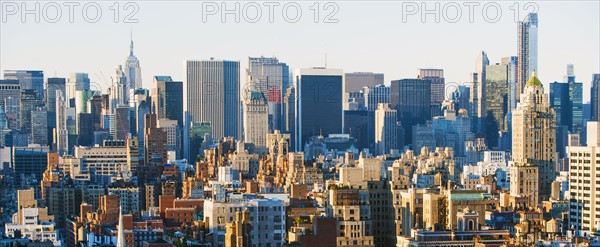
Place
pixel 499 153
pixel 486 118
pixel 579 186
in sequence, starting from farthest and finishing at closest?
pixel 486 118
pixel 499 153
pixel 579 186

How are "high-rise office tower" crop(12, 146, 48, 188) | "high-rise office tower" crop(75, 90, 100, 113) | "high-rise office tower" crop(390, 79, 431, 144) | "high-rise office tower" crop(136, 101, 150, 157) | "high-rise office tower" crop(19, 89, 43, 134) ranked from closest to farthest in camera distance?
"high-rise office tower" crop(12, 146, 48, 188) < "high-rise office tower" crop(136, 101, 150, 157) < "high-rise office tower" crop(19, 89, 43, 134) < "high-rise office tower" crop(75, 90, 100, 113) < "high-rise office tower" crop(390, 79, 431, 144)

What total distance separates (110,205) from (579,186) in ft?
71.6

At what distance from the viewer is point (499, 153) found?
118750 millimetres

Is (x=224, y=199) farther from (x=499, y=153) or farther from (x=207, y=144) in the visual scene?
(x=207, y=144)

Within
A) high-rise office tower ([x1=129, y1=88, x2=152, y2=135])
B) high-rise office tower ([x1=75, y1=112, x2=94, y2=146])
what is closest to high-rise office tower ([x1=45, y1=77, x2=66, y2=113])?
high-rise office tower ([x1=75, y1=112, x2=94, y2=146])

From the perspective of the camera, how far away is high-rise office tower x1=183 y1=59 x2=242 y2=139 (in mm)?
163875

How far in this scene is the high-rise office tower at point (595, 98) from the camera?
91.1 metres

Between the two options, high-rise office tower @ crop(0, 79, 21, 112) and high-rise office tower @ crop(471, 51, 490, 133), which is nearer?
high-rise office tower @ crop(0, 79, 21, 112)

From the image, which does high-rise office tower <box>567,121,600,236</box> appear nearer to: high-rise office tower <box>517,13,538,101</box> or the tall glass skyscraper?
the tall glass skyscraper

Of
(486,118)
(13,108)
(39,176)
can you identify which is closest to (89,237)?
(39,176)

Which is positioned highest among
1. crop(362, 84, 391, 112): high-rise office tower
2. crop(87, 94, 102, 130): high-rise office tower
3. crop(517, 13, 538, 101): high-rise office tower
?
crop(517, 13, 538, 101): high-rise office tower

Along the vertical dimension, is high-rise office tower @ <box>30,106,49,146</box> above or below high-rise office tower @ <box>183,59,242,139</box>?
below

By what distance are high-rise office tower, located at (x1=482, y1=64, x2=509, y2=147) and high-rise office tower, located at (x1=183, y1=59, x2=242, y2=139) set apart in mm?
28692

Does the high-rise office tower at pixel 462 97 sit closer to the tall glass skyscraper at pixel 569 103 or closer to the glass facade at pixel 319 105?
the glass facade at pixel 319 105
